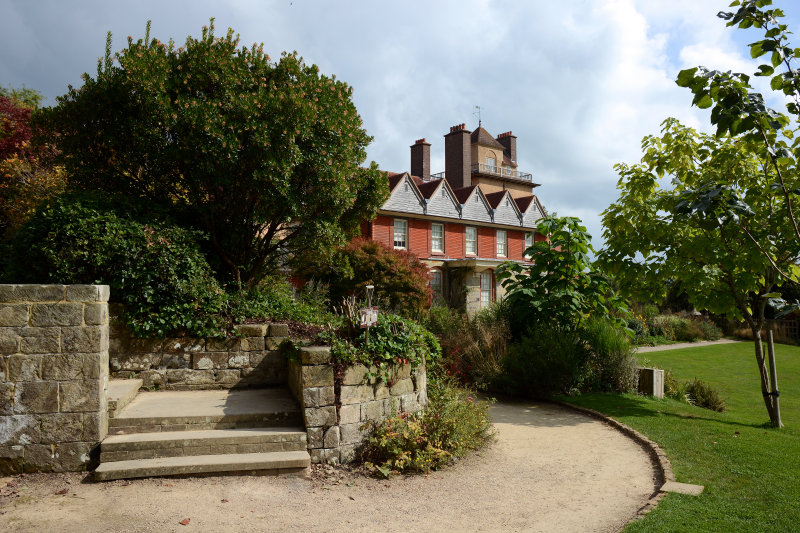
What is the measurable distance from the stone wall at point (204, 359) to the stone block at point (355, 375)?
7.25 feet

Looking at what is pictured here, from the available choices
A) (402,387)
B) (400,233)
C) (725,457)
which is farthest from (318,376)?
(400,233)

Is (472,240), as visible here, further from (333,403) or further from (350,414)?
(333,403)

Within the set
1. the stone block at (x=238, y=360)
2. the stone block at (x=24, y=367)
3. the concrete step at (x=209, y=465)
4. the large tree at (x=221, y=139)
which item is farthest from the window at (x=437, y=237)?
the stone block at (x=24, y=367)

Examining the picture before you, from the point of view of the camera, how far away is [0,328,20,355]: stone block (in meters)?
5.46

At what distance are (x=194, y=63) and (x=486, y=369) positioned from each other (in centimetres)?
769

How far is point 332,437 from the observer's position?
6012mm

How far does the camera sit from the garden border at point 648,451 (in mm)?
5055

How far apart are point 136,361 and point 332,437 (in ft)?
11.1

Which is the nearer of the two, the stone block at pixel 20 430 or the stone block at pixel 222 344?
the stone block at pixel 20 430

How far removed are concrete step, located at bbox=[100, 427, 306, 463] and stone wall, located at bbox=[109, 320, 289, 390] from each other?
5.94 ft

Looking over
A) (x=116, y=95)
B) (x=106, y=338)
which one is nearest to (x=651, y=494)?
(x=106, y=338)

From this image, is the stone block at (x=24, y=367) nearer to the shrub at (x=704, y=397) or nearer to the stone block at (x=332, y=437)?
the stone block at (x=332, y=437)

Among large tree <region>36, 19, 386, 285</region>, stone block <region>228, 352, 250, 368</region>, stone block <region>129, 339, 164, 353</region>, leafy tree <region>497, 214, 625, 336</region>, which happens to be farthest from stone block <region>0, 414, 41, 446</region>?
leafy tree <region>497, 214, 625, 336</region>

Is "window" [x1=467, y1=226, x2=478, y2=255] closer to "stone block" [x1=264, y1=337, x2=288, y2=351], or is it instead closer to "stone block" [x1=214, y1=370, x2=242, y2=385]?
"stone block" [x1=264, y1=337, x2=288, y2=351]
